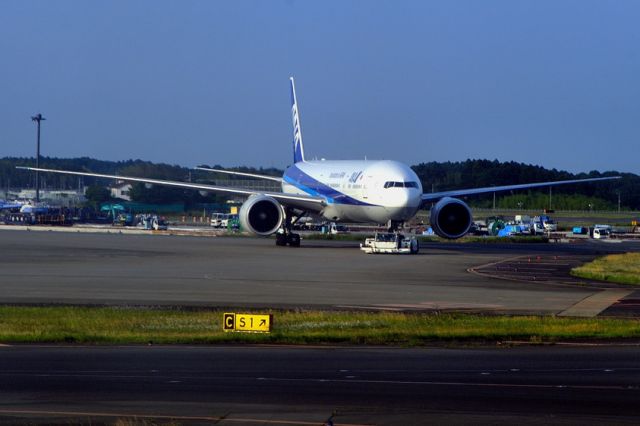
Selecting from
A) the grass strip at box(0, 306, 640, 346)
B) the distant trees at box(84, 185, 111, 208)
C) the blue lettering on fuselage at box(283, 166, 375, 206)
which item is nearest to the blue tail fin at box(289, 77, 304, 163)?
the blue lettering on fuselage at box(283, 166, 375, 206)

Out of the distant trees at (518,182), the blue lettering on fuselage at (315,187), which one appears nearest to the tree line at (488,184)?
the distant trees at (518,182)

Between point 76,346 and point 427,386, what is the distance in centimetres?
782

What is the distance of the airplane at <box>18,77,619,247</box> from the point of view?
53.4 meters

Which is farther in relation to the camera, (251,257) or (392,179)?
(392,179)

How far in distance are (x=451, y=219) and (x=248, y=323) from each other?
3499 cm

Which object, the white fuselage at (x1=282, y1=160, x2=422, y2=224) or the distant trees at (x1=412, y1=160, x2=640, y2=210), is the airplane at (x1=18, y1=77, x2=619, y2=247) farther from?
the distant trees at (x1=412, y1=160, x2=640, y2=210)

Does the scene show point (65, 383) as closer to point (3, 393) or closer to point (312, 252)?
point (3, 393)

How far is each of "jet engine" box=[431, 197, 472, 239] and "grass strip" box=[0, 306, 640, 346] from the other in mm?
30135

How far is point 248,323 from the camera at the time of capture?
2233 centimetres

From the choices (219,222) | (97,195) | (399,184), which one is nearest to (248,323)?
(399,184)

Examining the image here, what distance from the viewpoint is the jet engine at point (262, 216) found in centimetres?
5544

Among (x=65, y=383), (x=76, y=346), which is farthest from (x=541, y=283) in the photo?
(x=65, y=383)

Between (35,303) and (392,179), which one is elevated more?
(392,179)

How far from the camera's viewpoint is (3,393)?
592 inches
